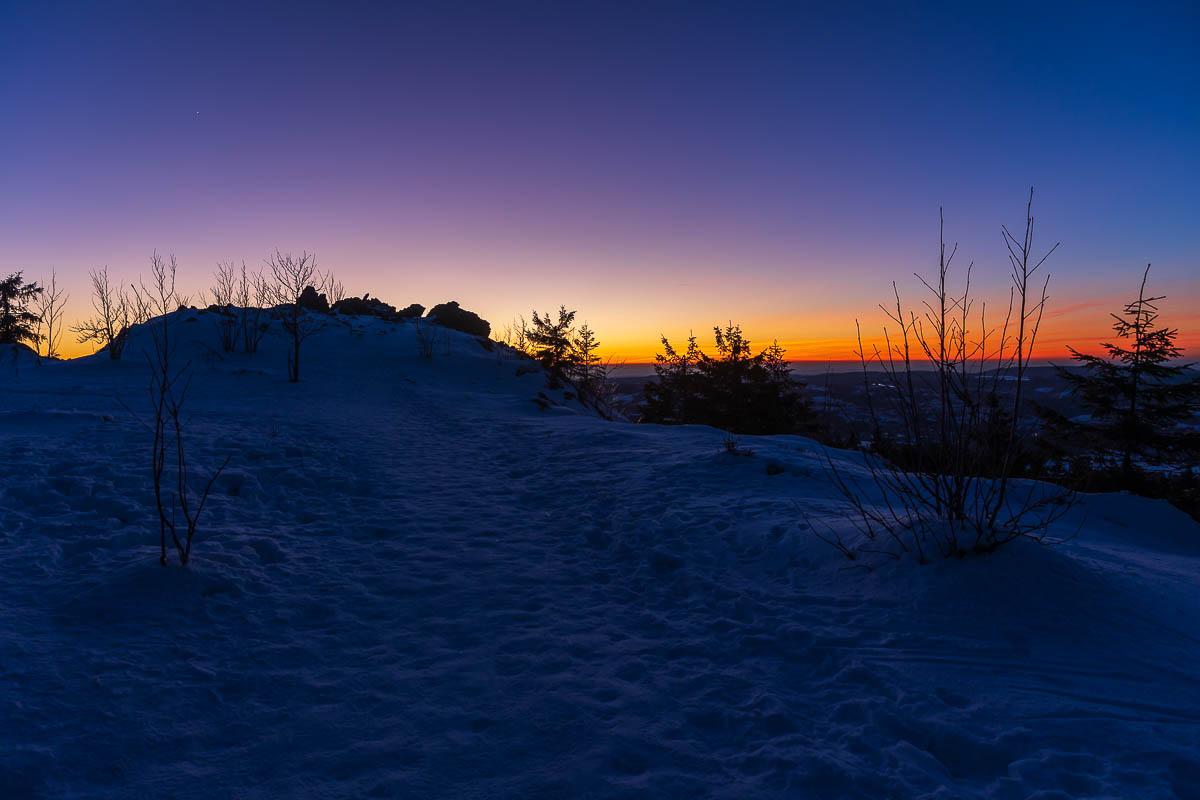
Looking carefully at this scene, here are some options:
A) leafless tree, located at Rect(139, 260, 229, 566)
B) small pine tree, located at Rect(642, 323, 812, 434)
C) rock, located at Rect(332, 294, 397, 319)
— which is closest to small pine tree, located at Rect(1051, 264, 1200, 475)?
small pine tree, located at Rect(642, 323, 812, 434)

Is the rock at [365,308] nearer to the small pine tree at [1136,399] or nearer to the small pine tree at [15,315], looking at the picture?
the small pine tree at [15,315]

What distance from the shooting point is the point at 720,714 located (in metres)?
3.14

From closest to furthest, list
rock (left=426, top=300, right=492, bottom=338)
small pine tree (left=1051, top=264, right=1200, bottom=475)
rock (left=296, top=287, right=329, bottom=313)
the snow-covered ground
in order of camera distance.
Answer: the snow-covered ground
small pine tree (left=1051, top=264, right=1200, bottom=475)
rock (left=296, top=287, right=329, bottom=313)
rock (left=426, top=300, right=492, bottom=338)

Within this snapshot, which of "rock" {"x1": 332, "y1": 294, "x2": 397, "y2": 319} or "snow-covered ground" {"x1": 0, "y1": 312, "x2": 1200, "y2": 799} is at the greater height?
"rock" {"x1": 332, "y1": 294, "x2": 397, "y2": 319}

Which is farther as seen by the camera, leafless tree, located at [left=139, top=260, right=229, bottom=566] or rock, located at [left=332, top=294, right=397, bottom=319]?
rock, located at [left=332, top=294, right=397, bottom=319]

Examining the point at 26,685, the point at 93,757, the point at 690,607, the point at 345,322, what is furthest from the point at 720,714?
the point at 345,322

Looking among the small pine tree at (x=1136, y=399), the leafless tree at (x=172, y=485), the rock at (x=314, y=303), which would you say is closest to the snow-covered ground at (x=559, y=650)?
the leafless tree at (x=172, y=485)

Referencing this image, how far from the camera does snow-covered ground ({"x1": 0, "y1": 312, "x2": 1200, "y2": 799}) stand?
8.69 ft

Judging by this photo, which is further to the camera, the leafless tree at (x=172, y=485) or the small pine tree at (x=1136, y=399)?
the small pine tree at (x=1136, y=399)

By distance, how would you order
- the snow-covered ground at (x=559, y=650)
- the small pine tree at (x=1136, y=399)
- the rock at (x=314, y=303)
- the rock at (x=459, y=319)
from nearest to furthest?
the snow-covered ground at (x=559, y=650)
the small pine tree at (x=1136, y=399)
the rock at (x=314, y=303)
the rock at (x=459, y=319)

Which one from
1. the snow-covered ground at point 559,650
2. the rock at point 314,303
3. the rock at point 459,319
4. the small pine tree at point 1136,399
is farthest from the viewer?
the rock at point 459,319

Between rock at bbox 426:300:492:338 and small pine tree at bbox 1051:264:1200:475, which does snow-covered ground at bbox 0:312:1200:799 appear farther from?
rock at bbox 426:300:492:338

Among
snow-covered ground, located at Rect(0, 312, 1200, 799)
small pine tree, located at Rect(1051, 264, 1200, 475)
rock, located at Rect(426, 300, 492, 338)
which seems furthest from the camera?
rock, located at Rect(426, 300, 492, 338)

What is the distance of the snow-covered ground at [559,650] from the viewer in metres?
2.65
